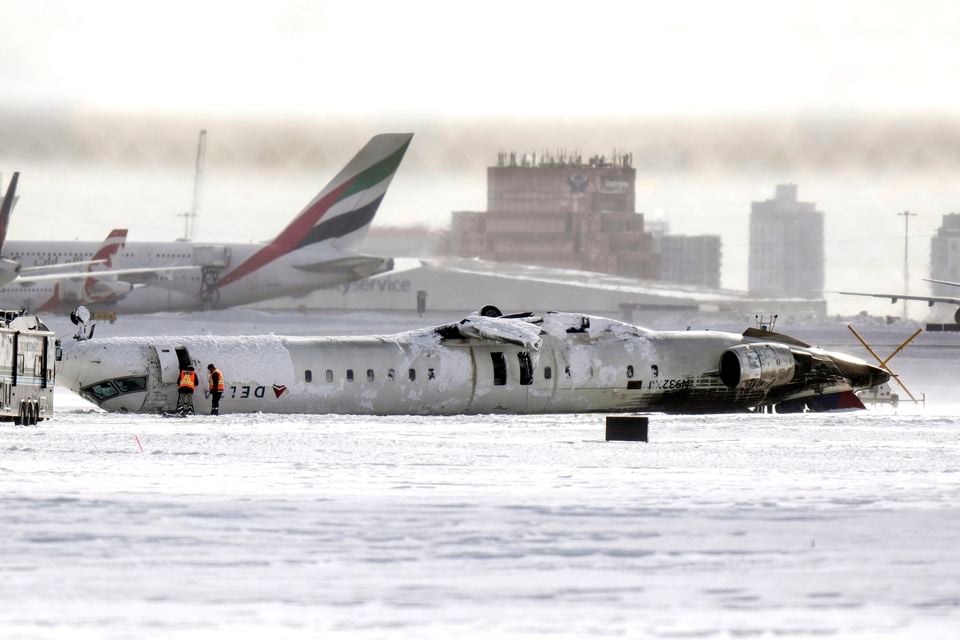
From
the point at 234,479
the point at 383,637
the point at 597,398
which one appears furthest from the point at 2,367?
the point at 383,637

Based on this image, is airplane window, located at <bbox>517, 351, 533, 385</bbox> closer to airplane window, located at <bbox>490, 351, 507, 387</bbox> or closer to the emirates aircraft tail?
airplane window, located at <bbox>490, 351, 507, 387</bbox>

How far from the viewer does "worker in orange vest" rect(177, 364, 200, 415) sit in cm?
3575

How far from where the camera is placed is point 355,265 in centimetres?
9131

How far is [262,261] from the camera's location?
305 feet

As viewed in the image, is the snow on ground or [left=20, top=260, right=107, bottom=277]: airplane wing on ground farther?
[left=20, top=260, right=107, bottom=277]: airplane wing on ground

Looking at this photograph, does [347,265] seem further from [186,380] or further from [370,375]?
[186,380]

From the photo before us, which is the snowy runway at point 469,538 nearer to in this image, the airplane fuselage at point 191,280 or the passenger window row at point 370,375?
the passenger window row at point 370,375

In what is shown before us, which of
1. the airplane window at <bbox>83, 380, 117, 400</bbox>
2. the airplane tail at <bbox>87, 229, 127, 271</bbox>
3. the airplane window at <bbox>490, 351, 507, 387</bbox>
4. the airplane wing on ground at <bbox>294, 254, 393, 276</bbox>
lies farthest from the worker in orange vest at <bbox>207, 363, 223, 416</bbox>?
A: the airplane tail at <bbox>87, 229, 127, 271</bbox>

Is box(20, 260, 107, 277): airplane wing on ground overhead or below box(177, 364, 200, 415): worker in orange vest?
overhead

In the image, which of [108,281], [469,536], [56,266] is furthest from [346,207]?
[469,536]

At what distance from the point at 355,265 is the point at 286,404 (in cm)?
5457

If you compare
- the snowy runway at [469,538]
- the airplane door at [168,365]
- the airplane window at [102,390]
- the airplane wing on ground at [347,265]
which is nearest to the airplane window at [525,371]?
the snowy runway at [469,538]

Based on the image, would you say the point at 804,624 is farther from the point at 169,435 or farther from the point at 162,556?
the point at 169,435

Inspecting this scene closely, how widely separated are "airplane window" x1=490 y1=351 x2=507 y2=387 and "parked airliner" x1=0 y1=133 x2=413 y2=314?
50107mm
